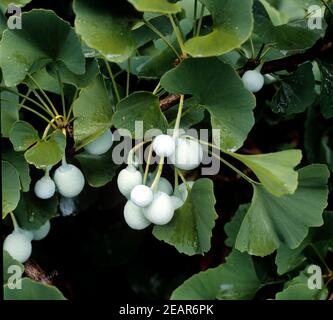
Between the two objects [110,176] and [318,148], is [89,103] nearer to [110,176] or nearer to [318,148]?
[110,176]

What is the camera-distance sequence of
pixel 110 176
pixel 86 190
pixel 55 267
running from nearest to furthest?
pixel 110 176 → pixel 86 190 → pixel 55 267

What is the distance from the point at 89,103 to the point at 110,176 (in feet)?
0.41

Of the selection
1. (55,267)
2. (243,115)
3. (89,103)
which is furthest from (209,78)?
(55,267)

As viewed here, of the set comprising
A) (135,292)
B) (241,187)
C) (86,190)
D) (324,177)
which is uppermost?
(324,177)

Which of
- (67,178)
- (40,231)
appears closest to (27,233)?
(40,231)

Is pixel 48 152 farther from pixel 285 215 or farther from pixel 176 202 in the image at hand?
pixel 285 215

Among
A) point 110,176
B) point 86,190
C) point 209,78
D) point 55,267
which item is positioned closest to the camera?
point 209,78

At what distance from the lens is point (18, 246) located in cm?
88

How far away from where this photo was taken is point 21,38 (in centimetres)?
79

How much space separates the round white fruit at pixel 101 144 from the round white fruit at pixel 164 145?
0.12m

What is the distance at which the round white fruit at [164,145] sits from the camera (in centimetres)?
73

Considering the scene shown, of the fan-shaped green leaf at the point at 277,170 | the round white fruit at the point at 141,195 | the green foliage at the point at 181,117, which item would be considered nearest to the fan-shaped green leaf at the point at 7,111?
the green foliage at the point at 181,117

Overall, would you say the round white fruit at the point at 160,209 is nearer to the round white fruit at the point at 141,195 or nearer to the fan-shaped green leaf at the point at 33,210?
the round white fruit at the point at 141,195

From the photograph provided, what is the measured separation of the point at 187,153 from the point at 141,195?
0.24ft
